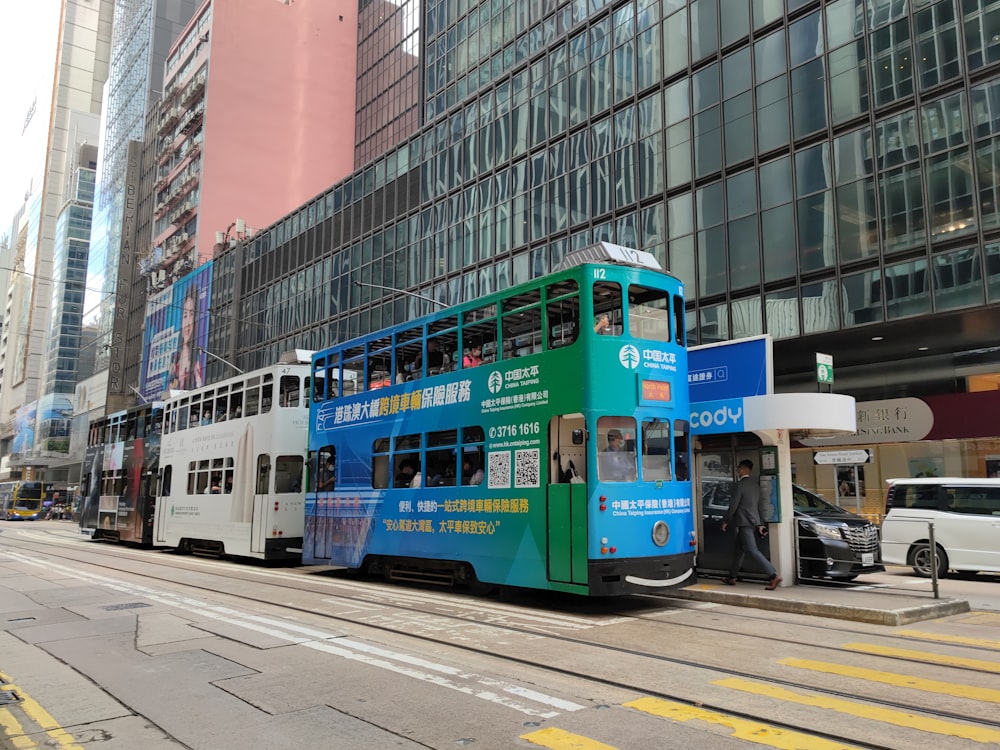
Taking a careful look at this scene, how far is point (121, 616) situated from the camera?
10.2 metres

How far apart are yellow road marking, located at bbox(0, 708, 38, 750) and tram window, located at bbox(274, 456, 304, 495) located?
11.4 m

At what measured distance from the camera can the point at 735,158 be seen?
24906mm

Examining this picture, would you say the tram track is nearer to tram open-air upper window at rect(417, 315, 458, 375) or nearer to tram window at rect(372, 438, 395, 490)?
tram window at rect(372, 438, 395, 490)

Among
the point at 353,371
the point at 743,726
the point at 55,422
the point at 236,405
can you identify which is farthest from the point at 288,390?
the point at 55,422

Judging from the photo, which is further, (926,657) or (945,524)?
(945,524)

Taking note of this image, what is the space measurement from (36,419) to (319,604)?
106 meters

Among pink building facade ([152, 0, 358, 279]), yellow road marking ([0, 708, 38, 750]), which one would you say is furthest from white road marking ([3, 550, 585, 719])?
pink building facade ([152, 0, 358, 279])

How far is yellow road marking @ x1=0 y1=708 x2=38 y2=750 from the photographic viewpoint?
497cm

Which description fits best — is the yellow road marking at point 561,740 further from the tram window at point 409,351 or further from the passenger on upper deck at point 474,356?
the tram window at point 409,351

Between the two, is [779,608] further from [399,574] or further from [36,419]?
[36,419]

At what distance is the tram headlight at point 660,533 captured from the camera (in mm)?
9930

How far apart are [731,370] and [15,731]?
35.5 feet

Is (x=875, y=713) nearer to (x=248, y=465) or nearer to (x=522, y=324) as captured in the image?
(x=522, y=324)

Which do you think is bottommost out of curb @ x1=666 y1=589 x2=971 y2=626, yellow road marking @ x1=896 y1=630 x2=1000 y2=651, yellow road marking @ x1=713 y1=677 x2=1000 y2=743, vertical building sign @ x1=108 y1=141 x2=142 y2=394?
yellow road marking @ x1=896 y1=630 x2=1000 y2=651
